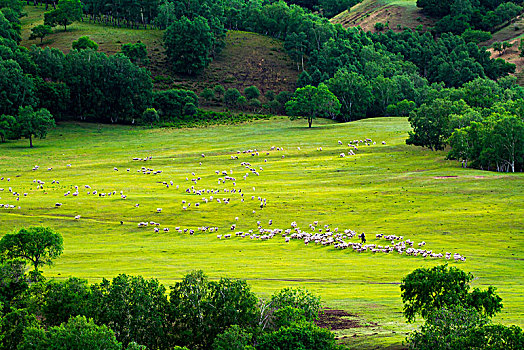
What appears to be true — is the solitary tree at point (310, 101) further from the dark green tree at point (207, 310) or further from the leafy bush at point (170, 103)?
the dark green tree at point (207, 310)

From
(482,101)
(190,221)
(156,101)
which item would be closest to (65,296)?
(190,221)

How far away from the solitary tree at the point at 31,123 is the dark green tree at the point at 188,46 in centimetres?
6713

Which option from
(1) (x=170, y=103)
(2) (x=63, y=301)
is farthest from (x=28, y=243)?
(1) (x=170, y=103)

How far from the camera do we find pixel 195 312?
36750 mm

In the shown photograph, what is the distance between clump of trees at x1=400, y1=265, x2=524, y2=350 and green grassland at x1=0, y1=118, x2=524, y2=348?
2.64 meters

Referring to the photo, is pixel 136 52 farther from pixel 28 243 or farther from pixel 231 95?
pixel 28 243

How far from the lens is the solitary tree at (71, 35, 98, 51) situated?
186 metres

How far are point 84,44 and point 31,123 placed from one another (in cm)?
6202

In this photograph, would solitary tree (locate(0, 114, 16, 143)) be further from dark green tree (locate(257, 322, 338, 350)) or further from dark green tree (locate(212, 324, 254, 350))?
dark green tree (locate(257, 322, 338, 350))

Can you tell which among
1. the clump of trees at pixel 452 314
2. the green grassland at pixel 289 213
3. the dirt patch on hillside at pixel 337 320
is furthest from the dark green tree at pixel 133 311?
the clump of trees at pixel 452 314

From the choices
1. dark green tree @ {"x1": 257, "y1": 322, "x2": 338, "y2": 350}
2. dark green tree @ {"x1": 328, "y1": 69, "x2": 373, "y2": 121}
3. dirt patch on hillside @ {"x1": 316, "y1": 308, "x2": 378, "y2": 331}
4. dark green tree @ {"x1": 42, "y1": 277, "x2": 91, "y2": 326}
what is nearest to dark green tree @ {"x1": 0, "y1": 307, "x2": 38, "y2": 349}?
dark green tree @ {"x1": 42, "y1": 277, "x2": 91, "y2": 326}

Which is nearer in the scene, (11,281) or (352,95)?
(11,281)

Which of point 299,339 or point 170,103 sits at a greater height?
point 170,103

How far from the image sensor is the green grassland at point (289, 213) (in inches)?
1916
